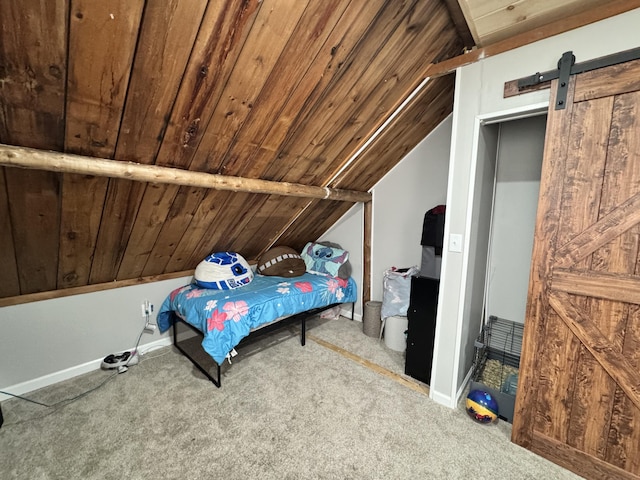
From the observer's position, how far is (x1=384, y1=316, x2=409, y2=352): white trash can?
2678 millimetres

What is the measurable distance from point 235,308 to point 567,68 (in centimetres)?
249

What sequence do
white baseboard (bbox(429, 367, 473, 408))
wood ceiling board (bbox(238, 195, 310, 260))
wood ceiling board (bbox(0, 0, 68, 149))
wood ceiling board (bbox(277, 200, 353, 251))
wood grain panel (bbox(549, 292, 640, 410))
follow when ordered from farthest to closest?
wood ceiling board (bbox(277, 200, 353, 251)) < wood ceiling board (bbox(238, 195, 310, 260)) < white baseboard (bbox(429, 367, 473, 408)) < wood grain panel (bbox(549, 292, 640, 410)) < wood ceiling board (bbox(0, 0, 68, 149))

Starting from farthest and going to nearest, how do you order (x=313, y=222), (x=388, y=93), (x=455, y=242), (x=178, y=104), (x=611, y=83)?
(x=313, y=222) → (x=388, y=93) → (x=455, y=242) → (x=178, y=104) → (x=611, y=83)

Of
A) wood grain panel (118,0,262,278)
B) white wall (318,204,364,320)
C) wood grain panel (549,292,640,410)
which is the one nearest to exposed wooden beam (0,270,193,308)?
wood grain panel (118,0,262,278)

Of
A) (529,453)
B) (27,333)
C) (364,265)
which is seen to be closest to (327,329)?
(364,265)

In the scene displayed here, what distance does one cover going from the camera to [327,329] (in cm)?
322

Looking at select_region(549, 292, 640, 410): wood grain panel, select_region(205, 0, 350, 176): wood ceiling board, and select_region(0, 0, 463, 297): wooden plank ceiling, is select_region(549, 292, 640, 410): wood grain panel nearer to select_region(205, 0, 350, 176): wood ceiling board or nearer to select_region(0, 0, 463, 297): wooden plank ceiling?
select_region(0, 0, 463, 297): wooden plank ceiling

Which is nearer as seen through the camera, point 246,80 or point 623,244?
point 623,244

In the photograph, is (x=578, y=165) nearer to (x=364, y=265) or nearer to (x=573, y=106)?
(x=573, y=106)

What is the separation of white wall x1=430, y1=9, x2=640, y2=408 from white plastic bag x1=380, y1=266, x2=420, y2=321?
0.67 m

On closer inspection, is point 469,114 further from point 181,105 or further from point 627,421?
point 627,421

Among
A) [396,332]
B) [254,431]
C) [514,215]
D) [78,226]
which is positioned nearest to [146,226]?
[78,226]

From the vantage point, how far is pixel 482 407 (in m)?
1.79

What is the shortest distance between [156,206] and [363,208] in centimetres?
212
